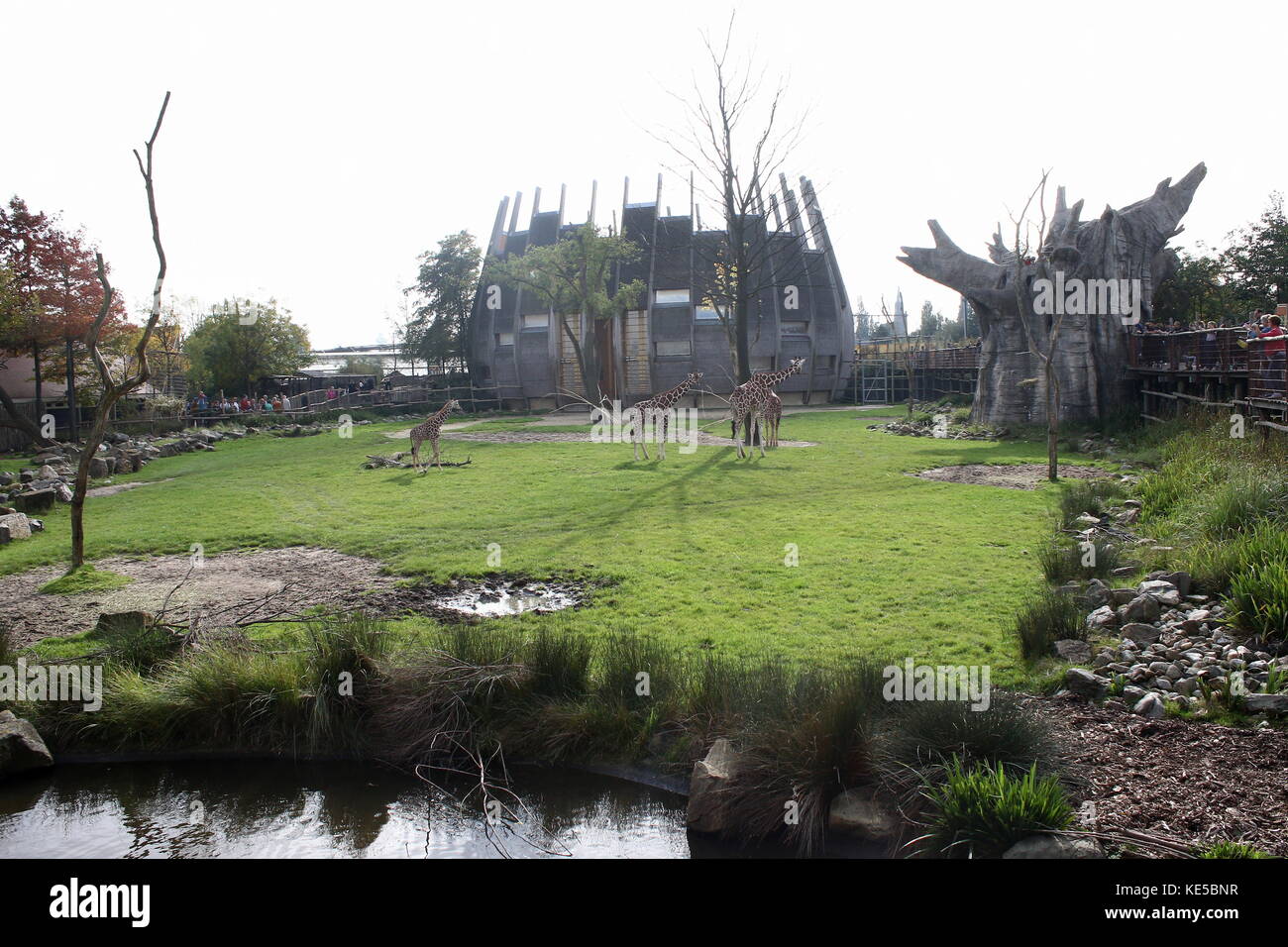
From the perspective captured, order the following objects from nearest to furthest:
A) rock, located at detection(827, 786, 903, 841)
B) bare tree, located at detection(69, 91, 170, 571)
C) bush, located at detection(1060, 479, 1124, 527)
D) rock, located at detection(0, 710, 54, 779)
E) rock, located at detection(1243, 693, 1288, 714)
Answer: rock, located at detection(827, 786, 903, 841) < rock, located at detection(1243, 693, 1288, 714) < rock, located at detection(0, 710, 54, 779) < bare tree, located at detection(69, 91, 170, 571) < bush, located at detection(1060, 479, 1124, 527)

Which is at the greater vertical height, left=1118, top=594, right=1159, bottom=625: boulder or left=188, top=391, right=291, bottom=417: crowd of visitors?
left=188, top=391, right=291, bottom=417: crowd of visitors

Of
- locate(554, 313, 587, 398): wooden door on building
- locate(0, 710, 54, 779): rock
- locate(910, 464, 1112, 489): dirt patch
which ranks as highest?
locate(554, 313, 587, 398): wooden door on building

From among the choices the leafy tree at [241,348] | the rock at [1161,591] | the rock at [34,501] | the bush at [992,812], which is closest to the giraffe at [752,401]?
the rock at [1161,591]

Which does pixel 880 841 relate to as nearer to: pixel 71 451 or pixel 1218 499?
pixel 1218 499

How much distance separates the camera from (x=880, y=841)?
5.16m

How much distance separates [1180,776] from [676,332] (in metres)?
40.1

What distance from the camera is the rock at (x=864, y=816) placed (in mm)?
5164

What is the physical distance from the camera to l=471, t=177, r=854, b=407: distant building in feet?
145

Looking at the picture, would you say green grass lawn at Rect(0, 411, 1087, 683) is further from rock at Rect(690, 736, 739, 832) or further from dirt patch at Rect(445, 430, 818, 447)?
dirt patch at Rect(445, 430, 818, 447)

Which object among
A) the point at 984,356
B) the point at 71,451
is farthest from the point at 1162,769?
the point at 71,451

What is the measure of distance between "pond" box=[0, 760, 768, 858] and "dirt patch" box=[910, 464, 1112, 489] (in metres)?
12.3

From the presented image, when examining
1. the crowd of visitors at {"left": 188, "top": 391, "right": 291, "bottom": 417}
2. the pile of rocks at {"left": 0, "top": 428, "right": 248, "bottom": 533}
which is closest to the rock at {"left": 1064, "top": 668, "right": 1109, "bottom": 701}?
the pile of rocks at {"left": 0, "top": 428, "right": 248, "bottom": 533}

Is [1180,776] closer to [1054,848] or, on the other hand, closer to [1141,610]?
[1054,848]

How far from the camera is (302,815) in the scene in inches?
238
